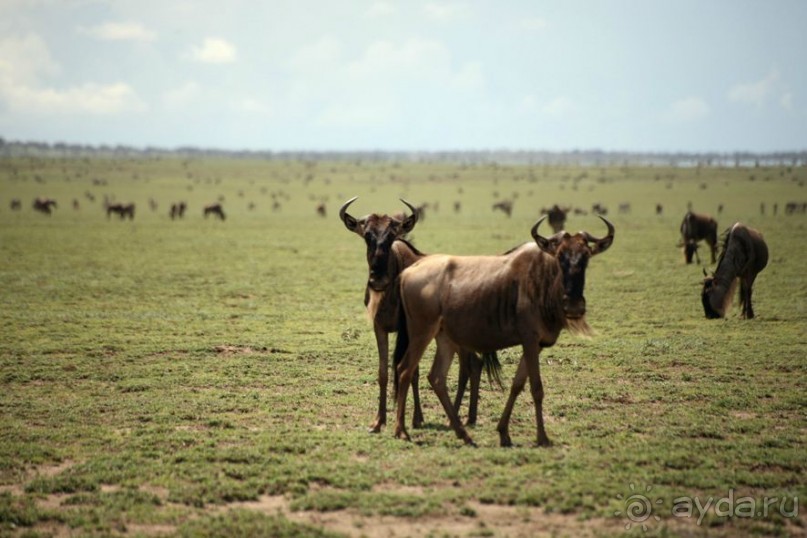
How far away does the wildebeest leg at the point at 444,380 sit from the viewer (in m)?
8.36

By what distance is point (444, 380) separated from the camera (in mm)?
8594

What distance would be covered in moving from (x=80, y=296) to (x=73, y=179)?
73.7m

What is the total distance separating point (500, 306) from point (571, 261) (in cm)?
88

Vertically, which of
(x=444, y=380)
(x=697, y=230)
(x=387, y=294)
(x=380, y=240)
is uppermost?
(x=380, y=240)

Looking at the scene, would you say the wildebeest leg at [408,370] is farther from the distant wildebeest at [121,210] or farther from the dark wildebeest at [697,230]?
the distant wildebeest at [121,210]

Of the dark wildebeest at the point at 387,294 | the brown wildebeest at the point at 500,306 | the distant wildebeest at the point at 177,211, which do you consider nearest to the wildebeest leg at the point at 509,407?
the brown wildebeest at the point at 500,306

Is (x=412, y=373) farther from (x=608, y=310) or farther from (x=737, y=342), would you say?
(x=608, y=310)

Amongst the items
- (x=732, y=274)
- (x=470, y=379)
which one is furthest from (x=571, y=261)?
(x=732, y=274)

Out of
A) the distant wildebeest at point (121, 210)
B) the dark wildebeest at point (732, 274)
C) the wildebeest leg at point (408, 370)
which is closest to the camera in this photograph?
the wildebeest leg at point (408, 370)

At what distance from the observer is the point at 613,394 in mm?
10359

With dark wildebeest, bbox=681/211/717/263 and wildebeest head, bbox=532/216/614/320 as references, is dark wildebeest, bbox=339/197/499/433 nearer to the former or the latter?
wildebeest head, bbox=532/216/614/320

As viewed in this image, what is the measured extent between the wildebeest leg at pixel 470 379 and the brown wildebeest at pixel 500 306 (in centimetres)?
38

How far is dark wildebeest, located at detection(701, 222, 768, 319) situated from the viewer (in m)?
16.3

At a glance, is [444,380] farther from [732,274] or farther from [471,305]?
[732,274]
